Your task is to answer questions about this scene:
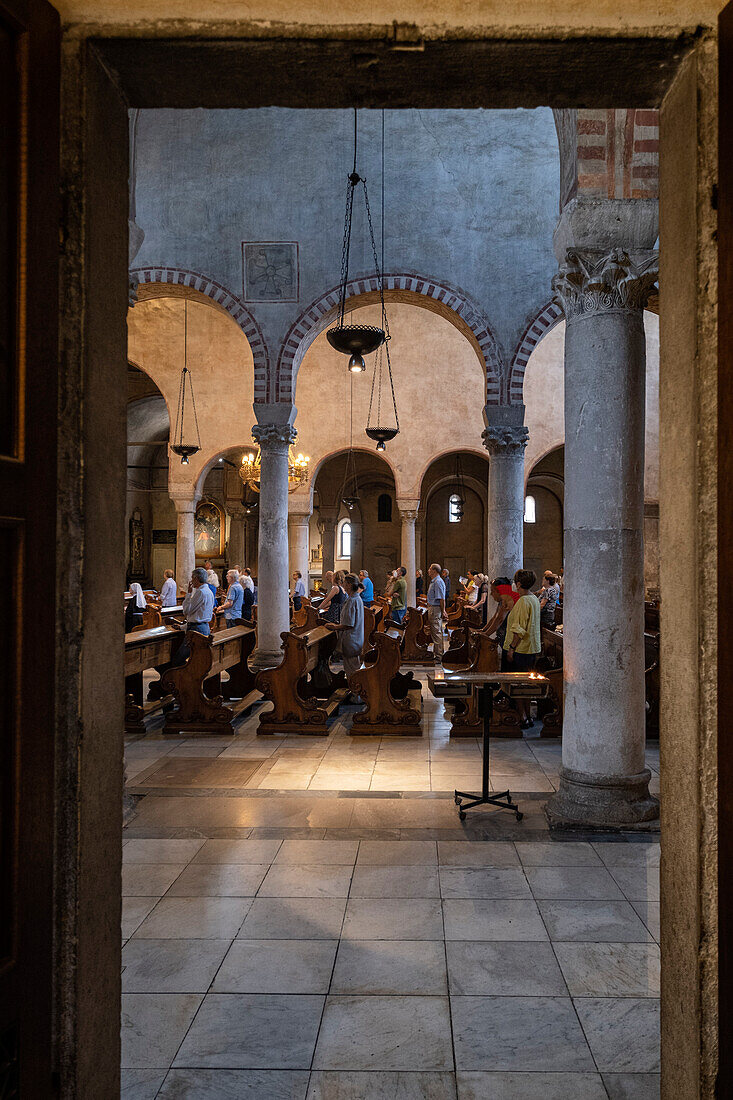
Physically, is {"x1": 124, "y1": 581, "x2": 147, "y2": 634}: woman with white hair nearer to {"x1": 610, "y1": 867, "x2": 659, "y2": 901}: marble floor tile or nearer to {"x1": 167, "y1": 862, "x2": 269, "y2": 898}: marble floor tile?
{"x1": 167, "y1": 862, "x2": 269, "y2": 898}: marble floor tile

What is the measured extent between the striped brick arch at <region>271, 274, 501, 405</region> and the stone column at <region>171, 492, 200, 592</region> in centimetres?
762

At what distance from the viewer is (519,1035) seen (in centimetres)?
283

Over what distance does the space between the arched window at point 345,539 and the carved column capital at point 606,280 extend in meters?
24.3

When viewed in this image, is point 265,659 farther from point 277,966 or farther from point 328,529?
point 328,529

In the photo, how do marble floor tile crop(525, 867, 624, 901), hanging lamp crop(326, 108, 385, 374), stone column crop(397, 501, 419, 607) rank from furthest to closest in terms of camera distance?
stone column crop(397, 501, 419, 607), hanging lamp crop(326, 108, 385, 374), marble floor tile crop(525, 867, 624, 901)

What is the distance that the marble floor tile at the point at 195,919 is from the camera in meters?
3.65

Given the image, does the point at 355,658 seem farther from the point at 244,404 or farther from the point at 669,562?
the point at 244,404

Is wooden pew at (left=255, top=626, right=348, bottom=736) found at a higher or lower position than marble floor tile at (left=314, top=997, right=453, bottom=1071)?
higher

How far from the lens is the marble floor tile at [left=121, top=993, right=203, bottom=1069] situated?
2.71 metres

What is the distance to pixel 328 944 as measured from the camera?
3539 millimetres

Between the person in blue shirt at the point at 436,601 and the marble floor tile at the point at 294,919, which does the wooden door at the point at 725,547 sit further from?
A: the person in blue shirt at the point at 436,601

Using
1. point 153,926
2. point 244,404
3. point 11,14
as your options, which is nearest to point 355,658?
point 153,926

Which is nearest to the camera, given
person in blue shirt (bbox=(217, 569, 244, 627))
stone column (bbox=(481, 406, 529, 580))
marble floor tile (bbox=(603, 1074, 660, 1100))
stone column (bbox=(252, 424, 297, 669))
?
marble floor tile (bbox=(603, 1074, 660, 1100))

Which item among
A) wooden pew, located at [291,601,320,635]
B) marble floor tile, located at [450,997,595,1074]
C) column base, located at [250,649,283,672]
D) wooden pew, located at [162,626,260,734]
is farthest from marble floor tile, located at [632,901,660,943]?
column base, located at [250,649,283,672]
